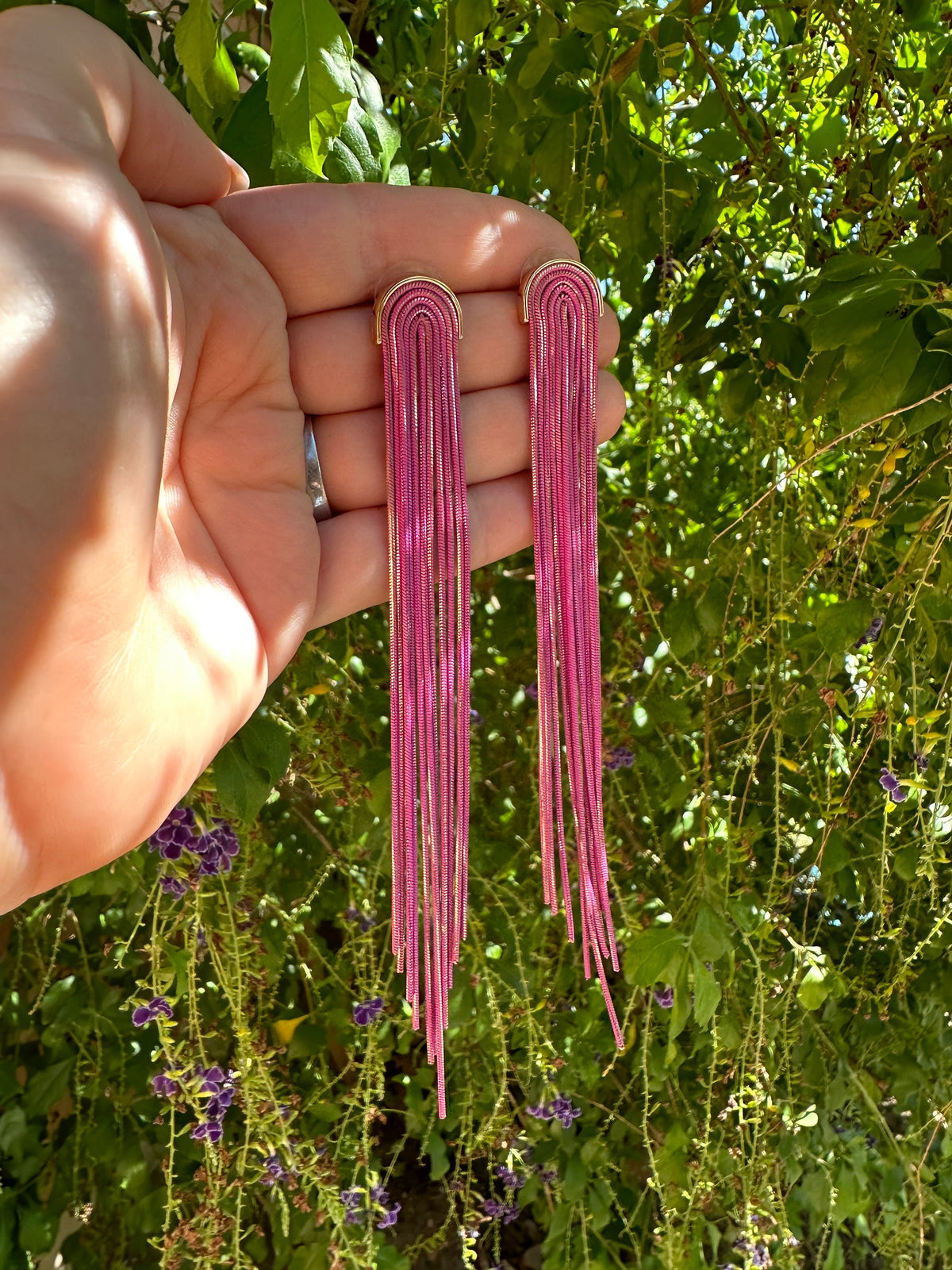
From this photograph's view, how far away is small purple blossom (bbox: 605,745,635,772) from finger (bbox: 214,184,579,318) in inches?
24.9

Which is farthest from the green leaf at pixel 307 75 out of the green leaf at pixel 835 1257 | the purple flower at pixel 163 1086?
the green leaf at pixel 835 1257

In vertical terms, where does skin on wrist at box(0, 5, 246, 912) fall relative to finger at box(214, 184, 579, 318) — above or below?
below

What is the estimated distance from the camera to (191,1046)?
50.9 inches

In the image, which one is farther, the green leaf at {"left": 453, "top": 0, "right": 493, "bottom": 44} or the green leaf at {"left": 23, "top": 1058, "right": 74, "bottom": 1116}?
the green leaf at {"left": 23, "top": 1058, "right": 74, "bottom": 1116}

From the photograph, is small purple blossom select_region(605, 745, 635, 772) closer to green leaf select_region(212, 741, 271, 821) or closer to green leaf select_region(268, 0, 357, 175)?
green leaf select_region(212, 741, 271, 821)

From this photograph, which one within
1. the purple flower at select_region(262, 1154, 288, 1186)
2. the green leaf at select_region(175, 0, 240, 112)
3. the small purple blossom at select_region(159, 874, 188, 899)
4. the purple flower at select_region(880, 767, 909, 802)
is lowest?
the purple flower at select_region(262, 1154, 288, 1186)

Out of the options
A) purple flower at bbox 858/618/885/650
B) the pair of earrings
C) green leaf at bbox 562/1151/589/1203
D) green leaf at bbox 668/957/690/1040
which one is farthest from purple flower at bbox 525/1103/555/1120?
purple flower at bbox 858/618/885/650

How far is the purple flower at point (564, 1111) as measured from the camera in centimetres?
154

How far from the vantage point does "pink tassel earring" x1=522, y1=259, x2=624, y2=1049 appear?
107cm

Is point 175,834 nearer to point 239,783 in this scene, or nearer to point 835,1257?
point 239,783

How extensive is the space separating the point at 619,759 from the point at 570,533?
46 cm

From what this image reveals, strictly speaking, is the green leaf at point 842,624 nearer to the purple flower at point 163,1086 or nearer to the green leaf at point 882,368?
the green leaf at point 882,368

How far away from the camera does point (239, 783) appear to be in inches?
43.0

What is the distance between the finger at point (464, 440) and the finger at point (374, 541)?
0.07 ft
